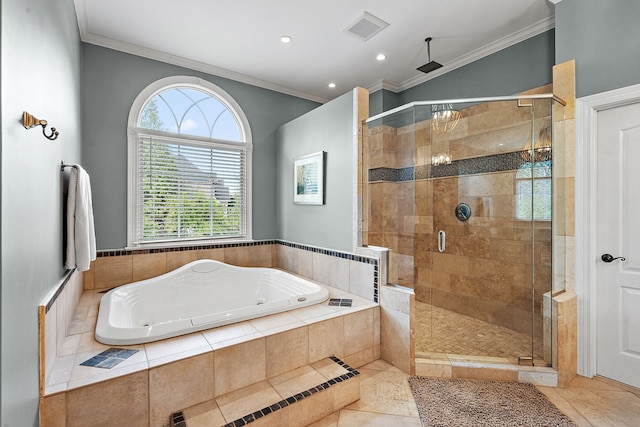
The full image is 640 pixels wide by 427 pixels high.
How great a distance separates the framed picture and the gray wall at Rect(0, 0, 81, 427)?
2039 millimetres

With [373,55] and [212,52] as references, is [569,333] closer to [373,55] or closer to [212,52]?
[373,55]

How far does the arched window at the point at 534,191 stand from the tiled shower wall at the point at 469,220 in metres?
0.06

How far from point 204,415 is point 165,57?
3195mm

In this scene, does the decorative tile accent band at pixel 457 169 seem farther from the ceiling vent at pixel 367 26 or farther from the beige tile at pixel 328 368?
the beige tile at pixel 328 368

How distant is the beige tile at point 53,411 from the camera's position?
1290 millimetres

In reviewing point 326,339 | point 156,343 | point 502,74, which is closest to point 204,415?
point 156,343

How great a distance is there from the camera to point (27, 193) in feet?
3.84

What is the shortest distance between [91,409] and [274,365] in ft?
2.97

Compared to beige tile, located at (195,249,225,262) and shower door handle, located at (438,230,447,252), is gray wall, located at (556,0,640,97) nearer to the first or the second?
shower door handle, located at (438,230,447,252)

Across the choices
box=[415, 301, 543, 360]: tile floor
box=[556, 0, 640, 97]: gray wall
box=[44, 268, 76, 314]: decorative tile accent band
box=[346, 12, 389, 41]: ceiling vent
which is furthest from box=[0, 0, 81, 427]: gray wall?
box=[556, 0, 640, 97]: gray wall

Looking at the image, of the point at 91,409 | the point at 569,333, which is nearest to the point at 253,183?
the point at 91,409

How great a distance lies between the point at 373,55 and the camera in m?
3.11

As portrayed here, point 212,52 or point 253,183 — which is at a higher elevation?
point 212,52

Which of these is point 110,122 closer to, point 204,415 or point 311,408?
point 204,415
